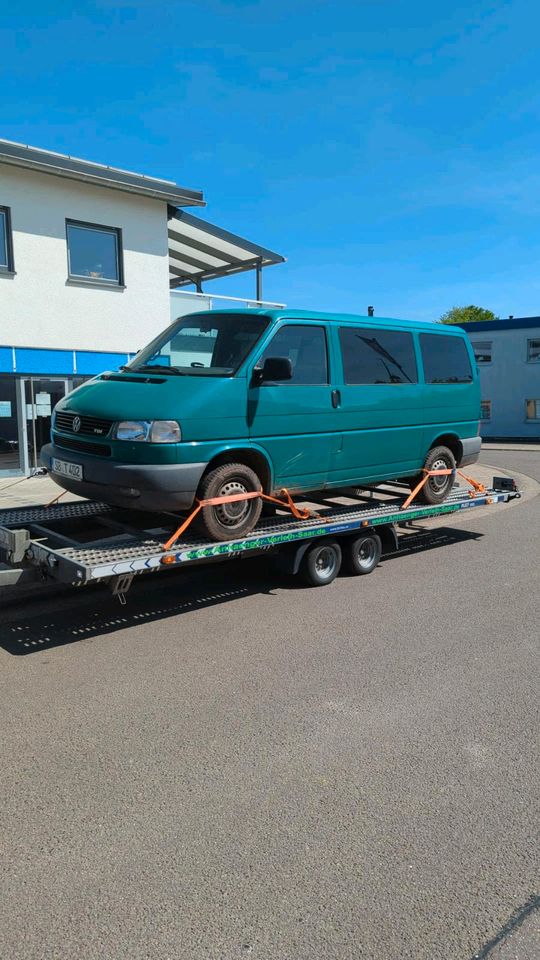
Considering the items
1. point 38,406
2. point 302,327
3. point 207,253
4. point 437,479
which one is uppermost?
point 207,253

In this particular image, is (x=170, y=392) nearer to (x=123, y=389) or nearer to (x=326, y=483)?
(x=123, y=389)

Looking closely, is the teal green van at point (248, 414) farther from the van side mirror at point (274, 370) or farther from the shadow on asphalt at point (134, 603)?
the shadow on asphalt at point (134, 603)

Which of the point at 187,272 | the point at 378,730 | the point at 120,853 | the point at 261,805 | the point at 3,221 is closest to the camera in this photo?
the point at 120,853

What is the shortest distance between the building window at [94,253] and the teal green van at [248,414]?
347 inches

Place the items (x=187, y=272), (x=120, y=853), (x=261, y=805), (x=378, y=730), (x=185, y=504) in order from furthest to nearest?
1. (x=187, y=272)
2. (x=185, y=504)
3. (x=378, y=730)
4. (x=261, y=805)
5. (x=120, y=853)

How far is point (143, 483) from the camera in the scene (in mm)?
5516

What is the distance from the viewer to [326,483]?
700cm

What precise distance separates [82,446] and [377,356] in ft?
10.7

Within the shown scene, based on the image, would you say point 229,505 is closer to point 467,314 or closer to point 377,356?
point 377,356

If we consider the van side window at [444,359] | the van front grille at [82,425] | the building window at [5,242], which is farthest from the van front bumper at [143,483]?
the building window at [5,242]

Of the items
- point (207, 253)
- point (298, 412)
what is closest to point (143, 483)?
point (298, 412)

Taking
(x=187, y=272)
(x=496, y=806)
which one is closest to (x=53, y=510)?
(x=496, y=806)

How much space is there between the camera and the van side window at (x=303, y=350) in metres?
6.46

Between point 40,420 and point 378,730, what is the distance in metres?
12.4
